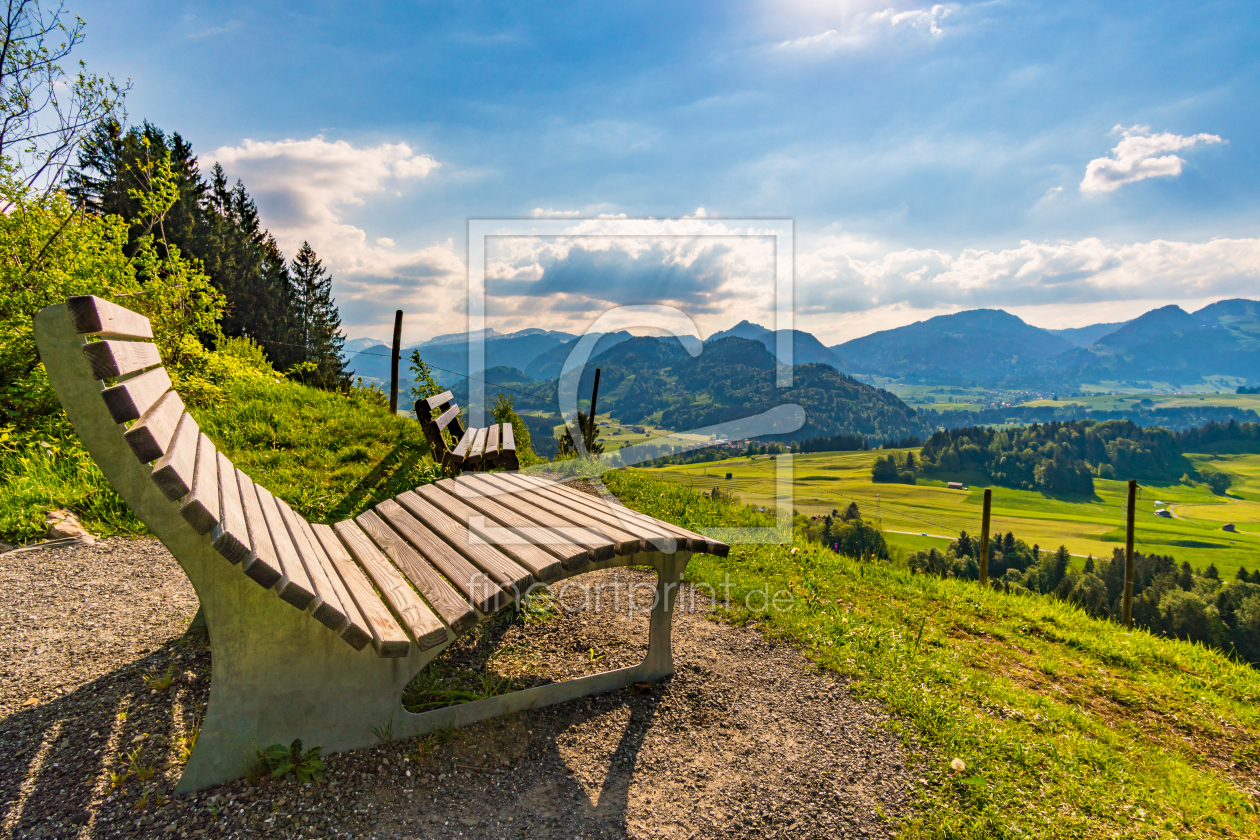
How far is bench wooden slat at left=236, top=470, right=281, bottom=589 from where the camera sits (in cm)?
176

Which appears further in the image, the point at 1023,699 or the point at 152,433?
the point at 1023,699

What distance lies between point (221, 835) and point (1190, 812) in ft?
12.3

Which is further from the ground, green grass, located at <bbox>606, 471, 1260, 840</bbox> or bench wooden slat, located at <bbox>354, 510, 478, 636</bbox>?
bench wooden slat, located at <bbox>354, 510, 478, 636</bbox>

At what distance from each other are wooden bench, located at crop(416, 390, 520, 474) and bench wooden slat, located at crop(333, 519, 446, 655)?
2.35 meters

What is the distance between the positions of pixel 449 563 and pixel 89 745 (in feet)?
4.61

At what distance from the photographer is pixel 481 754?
229 centimetres

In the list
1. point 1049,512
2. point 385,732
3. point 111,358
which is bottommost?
point 1049,512

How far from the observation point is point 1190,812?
7.77 feet

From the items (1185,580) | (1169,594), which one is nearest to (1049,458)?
(1185,580)

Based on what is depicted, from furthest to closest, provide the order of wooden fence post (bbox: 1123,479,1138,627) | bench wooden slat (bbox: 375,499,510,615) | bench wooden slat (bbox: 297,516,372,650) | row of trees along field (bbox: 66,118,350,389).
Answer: row of trees along field (bbox: 66,118,350,389) < wooden fence post (bbox: 1123,479,1138,627) < bench wooden slat (bbox: 375,499,510,615) < bench wooden slat (bbox: 297,516,372,650)

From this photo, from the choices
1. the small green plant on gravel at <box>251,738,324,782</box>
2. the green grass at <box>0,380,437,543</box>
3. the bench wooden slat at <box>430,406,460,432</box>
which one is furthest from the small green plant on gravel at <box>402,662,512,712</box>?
the bench wooden slat at <box>430,406,460,432</box>

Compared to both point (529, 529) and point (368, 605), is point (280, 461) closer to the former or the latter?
point (529, 529)

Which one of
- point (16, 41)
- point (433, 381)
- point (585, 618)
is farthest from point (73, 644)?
point (433, 381)

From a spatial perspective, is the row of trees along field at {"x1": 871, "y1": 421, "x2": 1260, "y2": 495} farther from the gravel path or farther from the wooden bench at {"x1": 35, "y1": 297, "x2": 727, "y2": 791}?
the wooden bench at {"x1": 35, "y1": 297, "x2": 727, "y2": 791}
